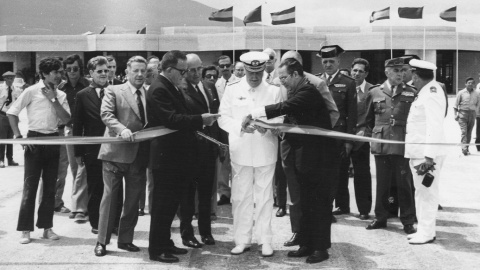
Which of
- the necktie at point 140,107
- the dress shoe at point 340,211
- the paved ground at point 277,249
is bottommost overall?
the paved ground at point 277,249

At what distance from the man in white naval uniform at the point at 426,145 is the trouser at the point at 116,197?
3086 mm

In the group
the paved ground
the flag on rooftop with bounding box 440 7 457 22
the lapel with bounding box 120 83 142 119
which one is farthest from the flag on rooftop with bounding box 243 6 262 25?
the lapel with bounding box 120 83 142 119

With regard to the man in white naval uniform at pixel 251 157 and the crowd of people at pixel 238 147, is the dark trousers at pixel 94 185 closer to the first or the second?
the crowd of people at pixel 238 147

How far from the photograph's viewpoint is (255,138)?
669 centimetres

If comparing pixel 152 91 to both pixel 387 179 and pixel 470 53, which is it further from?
pixel 470 53

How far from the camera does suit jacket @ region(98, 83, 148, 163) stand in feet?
21.8

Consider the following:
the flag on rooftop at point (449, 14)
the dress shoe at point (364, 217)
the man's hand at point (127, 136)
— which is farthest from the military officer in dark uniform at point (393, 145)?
the flag on rooftop at point (449, 14)

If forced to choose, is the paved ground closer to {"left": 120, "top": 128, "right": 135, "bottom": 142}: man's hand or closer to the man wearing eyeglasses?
the man wearing eyeglasses

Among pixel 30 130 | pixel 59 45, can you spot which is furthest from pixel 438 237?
pixel 59 45

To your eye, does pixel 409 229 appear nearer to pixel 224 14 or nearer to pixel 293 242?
pixel 293 242

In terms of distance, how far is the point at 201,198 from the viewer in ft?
24.2

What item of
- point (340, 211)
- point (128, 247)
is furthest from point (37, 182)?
point (340, 211)

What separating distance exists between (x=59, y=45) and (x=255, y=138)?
165ft

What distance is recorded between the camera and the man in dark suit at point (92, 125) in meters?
7.49
